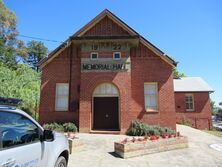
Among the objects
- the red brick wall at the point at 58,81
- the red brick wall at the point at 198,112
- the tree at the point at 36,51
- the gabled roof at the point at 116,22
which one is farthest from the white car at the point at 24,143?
the tree at the point at 36,51

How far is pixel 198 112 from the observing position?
24.6 m

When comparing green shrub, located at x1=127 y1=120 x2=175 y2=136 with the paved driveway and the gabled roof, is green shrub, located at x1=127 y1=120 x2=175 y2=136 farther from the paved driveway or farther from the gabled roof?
the gabled roof

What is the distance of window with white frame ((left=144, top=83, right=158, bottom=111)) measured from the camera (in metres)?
15.8

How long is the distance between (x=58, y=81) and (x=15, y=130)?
13.1m

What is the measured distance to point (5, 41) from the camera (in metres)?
34.3

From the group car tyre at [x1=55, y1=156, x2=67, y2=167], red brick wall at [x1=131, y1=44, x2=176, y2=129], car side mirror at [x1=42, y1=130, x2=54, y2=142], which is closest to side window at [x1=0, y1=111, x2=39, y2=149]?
car side mirror at [x1=42, y1=130, x2=54, y2=142]

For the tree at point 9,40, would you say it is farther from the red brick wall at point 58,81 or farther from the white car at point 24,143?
the white car at point 24,143

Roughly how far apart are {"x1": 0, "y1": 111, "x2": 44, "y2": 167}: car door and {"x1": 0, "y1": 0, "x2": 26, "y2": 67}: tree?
106 feet

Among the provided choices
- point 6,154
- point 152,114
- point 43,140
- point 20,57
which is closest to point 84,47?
point 152,114

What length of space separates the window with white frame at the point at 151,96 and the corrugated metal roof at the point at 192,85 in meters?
10.8

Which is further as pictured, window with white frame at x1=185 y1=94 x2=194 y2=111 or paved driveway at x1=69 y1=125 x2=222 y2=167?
window with white frame at x1=185 y1=94 x2=194 y2=111

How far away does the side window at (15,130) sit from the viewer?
332 cm

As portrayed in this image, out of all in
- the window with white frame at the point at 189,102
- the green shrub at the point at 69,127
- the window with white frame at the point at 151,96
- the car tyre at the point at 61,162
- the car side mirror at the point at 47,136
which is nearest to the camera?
the car side mirror at the point at 47,136

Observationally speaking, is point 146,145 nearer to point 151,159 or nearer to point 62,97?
point 151,159
